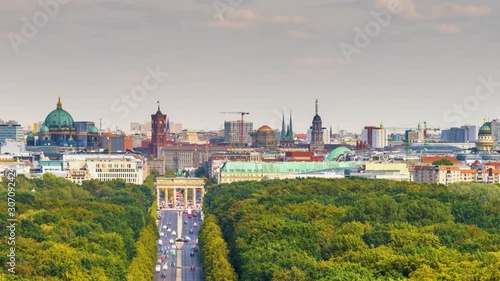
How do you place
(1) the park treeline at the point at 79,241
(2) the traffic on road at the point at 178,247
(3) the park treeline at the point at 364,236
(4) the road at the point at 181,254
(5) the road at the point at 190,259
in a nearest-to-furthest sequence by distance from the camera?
1. (3) the park treeline at the point at 364,236
2. (1) the park treeline at the point at 79,241
3. (5) the road at the point at 190,259
4. (4) the road at the point at 181,254
5. (2) the traffic on road at the point at 178,247

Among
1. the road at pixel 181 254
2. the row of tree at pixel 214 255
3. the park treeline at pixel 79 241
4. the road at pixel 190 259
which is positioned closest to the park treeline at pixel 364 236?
the row of tree at pixel 214 255

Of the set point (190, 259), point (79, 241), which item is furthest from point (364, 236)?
point (190, 259)

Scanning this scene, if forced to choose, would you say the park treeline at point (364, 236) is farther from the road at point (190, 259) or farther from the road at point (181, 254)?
the road at point (181, 254)

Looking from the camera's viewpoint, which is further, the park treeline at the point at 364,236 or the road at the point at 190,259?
the road at the point at 190,259

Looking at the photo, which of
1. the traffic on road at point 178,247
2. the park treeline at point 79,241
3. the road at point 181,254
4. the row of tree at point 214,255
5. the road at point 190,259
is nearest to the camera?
the park treeline at point 79,241

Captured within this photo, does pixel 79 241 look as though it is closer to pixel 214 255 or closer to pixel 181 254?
pixel 214 255

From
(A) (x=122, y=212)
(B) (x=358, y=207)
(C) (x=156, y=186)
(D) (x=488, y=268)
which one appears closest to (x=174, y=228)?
(A) (x=122, y=212)
